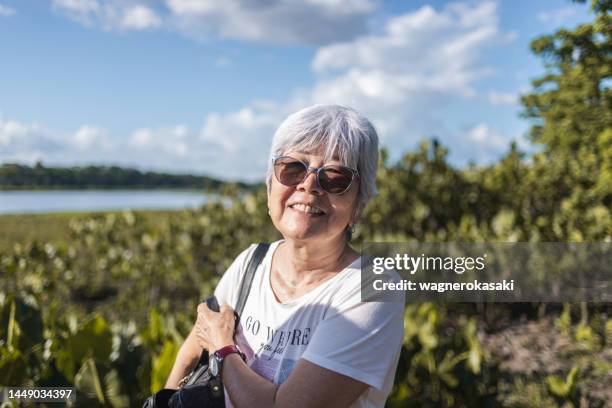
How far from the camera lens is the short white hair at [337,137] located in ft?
5.83

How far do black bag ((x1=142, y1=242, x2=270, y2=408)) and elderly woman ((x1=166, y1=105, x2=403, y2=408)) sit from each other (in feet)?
0.10

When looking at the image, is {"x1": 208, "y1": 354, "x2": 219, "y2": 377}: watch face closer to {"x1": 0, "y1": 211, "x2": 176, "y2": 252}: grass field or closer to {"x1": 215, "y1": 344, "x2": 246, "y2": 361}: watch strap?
{"x1": 215, "y1": 344, "x2": 246, "y2": 361}: watch strap

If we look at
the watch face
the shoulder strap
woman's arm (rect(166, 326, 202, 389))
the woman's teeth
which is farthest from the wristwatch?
the woman's teeth

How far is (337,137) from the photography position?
178 cm

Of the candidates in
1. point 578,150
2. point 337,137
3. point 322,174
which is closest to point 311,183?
point 322,174

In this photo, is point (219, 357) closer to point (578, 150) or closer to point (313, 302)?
point (313, 302)

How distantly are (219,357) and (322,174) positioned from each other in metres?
0.66

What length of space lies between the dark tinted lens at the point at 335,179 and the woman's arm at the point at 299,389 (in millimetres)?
552

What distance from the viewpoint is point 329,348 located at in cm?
160

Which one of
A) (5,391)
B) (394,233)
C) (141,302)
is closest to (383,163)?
(394,233)

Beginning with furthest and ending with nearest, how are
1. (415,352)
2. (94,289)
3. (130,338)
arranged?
1. (94,289)
2. (415,352)
3. (130,338)

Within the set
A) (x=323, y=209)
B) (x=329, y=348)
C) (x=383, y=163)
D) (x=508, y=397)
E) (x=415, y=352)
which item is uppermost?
(x=383, y=163)

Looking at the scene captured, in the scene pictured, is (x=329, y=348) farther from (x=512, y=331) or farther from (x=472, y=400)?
(x=512, y=331)

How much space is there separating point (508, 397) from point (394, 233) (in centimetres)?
377
